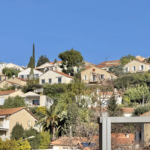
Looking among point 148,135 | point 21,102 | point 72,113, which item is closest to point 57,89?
point 21,102

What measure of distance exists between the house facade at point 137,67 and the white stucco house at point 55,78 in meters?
19.4

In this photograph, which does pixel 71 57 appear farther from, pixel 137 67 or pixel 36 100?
pixel 36 100

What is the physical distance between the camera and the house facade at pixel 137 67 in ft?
283

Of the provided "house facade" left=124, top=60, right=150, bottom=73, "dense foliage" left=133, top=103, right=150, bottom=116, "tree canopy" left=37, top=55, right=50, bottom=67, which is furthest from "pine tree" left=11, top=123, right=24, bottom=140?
"tree canopy" left=37, top=55, right=50, bottom=67

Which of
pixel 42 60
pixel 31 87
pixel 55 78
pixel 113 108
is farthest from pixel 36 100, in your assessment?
pixel 42 60

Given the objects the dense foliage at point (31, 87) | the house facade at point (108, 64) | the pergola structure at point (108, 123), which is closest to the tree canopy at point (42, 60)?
the house facade at point (108, 64)

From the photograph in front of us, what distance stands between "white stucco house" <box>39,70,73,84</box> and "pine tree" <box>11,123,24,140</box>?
32974 millimetres

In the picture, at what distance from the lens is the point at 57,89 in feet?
223

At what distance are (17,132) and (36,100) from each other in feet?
70.8

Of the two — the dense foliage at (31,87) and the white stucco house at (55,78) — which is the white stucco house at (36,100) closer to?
the dense foliage at (31,87)

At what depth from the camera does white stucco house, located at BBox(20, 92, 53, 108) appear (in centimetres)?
6300

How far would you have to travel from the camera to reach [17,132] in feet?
147

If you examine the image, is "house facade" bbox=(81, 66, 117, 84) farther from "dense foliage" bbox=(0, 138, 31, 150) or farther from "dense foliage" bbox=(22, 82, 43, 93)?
"dense foliage" bbox=(0, 138, 31, 150)

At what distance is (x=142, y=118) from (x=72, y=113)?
131 ft
